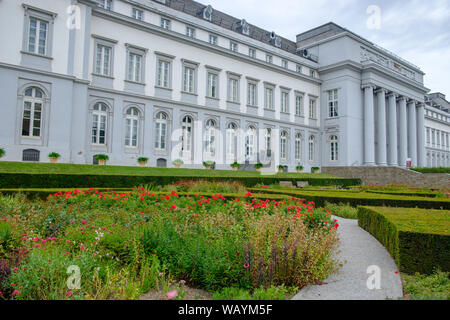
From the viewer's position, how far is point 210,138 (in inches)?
1061

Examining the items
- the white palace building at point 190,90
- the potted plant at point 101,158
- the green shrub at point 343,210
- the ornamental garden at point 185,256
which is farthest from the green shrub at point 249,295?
the potted plant at point 101,158

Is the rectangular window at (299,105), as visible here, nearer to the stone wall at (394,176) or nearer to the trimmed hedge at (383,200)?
the stone wall at (394,176)

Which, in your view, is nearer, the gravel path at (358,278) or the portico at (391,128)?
the gravel path at (358,278)

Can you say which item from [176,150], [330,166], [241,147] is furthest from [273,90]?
[176,150]

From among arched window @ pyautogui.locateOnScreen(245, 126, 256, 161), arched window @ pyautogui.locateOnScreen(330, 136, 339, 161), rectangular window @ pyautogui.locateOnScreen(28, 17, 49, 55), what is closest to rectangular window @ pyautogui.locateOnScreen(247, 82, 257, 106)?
arched window @ pyautogui.locateOnScreen(245, 126, 256, 161)

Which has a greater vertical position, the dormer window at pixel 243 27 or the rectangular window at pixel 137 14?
the dormer window at pixel 243 27

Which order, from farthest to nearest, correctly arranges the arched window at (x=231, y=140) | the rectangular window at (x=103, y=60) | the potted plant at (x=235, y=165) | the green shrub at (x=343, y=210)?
the arched window at (x=231, y=140)
the potted plant at (x=235, y=165)
the rectangular window at (x=103, y=60)
the green shrub at (x=343, y=210)

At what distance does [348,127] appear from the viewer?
3400 centimetres

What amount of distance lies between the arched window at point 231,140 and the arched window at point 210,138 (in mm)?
1634

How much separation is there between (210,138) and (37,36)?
1433 cm

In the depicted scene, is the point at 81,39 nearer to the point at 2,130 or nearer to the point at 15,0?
the point at 15,0

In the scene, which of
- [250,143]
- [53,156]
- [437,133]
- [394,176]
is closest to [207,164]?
[250,143]

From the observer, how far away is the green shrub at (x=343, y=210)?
9023mm

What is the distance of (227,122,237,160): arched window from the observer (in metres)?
28.1
